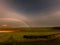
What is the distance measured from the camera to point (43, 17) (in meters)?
1.88

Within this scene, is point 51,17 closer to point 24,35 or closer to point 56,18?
point 56,18

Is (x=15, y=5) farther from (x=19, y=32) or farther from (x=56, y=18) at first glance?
(x=56, y=18)

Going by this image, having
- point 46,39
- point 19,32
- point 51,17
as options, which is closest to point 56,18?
point 51,17

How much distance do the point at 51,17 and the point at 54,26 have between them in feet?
0.24

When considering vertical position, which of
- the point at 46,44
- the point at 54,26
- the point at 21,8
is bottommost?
the point at 46,44

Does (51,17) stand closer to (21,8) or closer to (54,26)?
(54,26)

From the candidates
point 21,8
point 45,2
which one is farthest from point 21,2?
point 45,2

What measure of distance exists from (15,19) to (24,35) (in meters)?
0.14

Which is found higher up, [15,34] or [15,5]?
[15,5]

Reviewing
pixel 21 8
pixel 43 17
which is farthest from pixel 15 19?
pixel 43 17

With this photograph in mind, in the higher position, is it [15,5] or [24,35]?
[15,5]

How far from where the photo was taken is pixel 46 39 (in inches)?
72.3

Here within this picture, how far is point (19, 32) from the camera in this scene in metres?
1.83

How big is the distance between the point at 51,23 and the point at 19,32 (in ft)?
0.82
